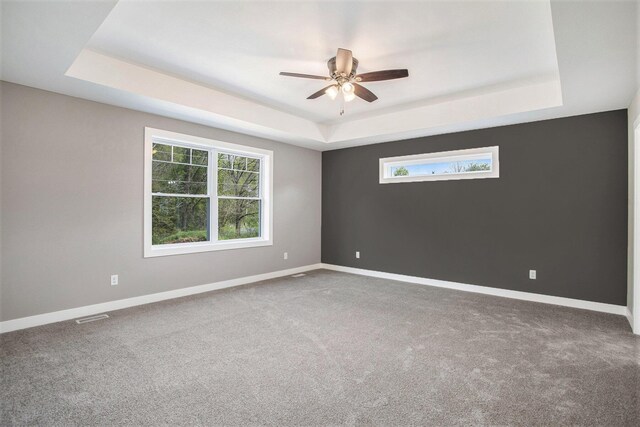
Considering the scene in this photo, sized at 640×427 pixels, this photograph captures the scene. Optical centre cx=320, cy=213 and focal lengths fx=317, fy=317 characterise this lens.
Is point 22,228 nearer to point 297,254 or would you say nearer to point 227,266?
point 227,266

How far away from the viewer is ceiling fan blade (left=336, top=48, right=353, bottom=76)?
284 centimetres

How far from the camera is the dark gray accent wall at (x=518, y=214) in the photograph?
3.88 m

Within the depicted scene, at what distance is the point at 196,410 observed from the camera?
6.31 ft

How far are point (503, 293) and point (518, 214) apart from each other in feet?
3.78

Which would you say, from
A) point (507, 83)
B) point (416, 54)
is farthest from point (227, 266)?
point (507, 83)

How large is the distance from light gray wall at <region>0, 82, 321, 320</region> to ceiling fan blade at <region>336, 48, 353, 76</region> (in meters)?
2.61

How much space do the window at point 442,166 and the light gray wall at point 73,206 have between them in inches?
128

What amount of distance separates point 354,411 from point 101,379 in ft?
5.93

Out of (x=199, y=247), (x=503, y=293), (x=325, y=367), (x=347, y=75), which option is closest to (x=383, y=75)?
(x=347, y=75)

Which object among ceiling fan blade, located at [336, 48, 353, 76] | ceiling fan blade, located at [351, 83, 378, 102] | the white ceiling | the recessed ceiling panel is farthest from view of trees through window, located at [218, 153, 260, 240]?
ceiling fan blade, located at [336, 48, 353, 76]

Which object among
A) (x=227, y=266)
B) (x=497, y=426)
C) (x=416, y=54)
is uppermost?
(x=416, y=54)

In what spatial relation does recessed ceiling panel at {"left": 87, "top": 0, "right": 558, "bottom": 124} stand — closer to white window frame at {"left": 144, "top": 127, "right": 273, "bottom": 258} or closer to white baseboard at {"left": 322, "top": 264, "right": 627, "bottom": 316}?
white window frame at {"left": 144, "top": 127, "right": 273, "bottom": 258}

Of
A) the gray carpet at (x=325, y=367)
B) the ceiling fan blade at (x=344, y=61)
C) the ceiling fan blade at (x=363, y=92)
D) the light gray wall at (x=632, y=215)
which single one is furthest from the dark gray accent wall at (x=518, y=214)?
the ceiling fan blade at (x=344, y=61)

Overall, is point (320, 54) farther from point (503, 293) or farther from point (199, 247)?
point (503, 293)
